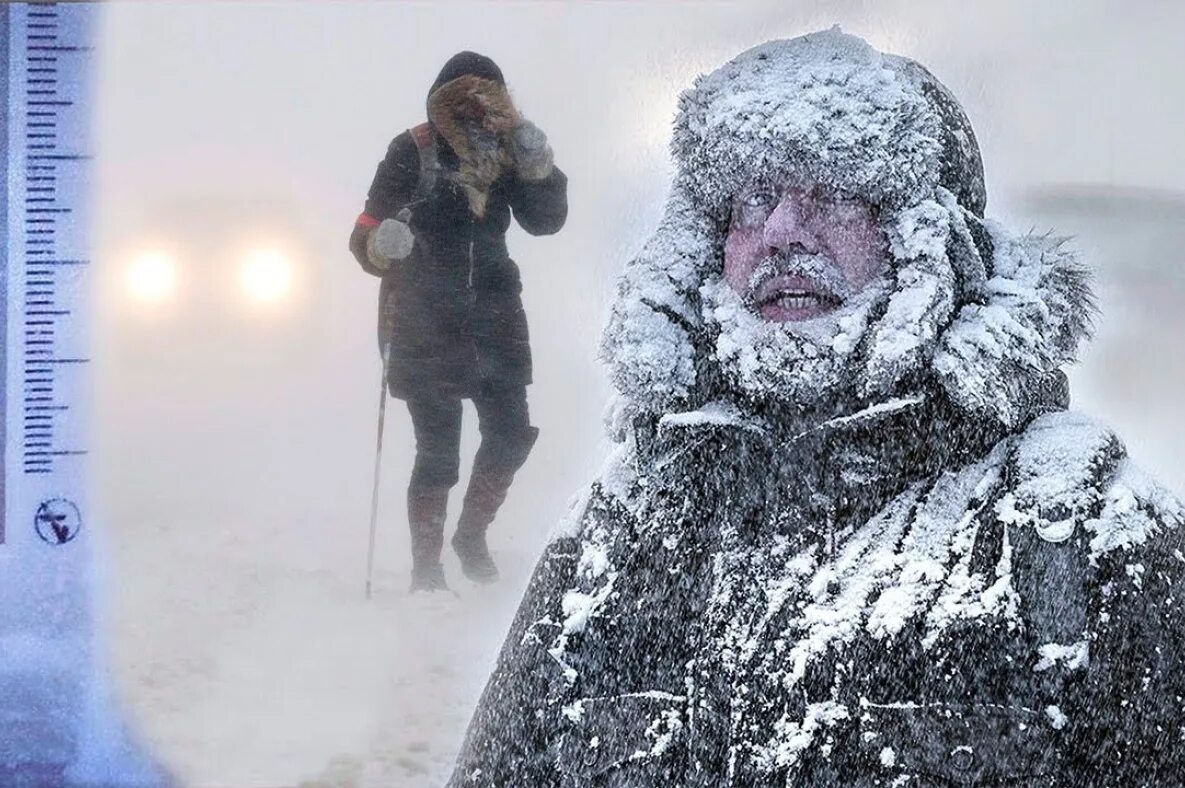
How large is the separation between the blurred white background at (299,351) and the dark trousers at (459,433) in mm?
21

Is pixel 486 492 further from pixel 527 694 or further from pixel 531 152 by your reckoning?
pixel 531 152

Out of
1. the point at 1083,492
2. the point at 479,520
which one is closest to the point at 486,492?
the point at 479,520

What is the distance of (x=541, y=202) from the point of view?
1.26m

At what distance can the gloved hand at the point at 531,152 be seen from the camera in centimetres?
126

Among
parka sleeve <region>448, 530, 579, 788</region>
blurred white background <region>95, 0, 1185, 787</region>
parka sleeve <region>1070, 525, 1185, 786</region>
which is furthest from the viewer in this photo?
blurred white background <region>95, 0, 1185, 787</region>

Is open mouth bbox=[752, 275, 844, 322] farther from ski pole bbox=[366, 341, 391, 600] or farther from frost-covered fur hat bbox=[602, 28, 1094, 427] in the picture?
ski pole bbox=[366, 341, 391, 600]

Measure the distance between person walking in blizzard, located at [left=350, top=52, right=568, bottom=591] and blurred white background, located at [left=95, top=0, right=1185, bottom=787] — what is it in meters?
0.02

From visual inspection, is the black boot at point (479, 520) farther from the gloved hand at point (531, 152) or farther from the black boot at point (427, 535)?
the gloved hand at point (531, 152)

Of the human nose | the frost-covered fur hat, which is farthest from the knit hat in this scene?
the human nose

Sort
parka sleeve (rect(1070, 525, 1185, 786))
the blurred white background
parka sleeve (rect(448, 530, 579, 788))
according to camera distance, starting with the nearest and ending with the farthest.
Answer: parka sleeve (rect(1070, 525, 1185, 786)) < parka sleeve (rect(448, 530, 579, 788)) < the blurred white background

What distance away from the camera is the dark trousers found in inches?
50.3

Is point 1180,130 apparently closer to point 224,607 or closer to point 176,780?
point 224,607

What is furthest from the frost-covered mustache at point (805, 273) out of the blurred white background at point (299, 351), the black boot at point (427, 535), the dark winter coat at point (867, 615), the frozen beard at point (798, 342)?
the black boot at point (427, 535)

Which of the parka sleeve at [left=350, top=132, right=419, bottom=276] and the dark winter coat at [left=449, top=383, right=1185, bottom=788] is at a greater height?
the parka sleeve at [left=350, top=132, right=419, bottom=276]
